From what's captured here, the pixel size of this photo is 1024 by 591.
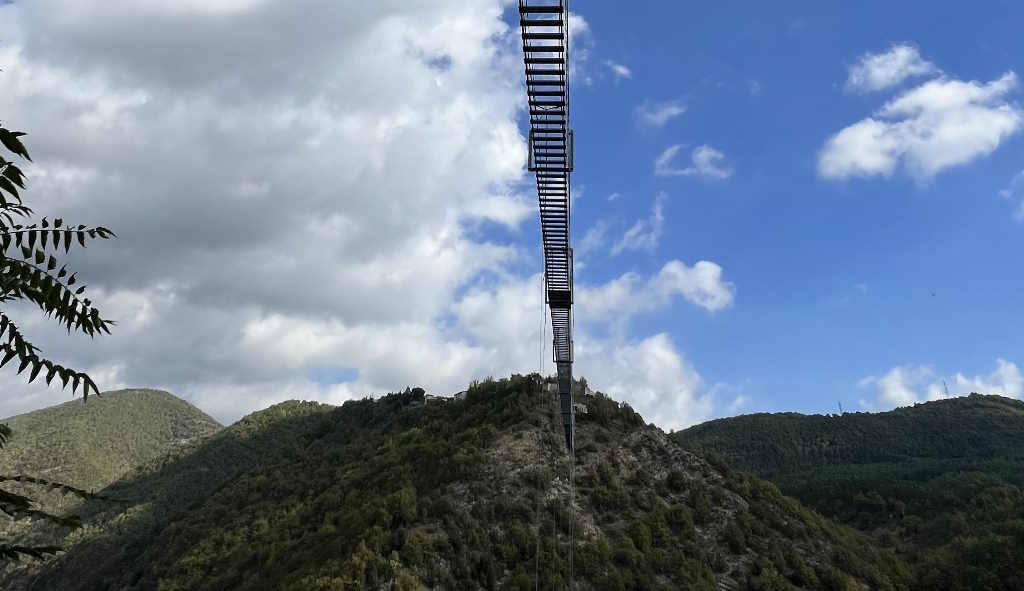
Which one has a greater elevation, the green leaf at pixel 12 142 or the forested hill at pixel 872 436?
the forested hill at pixel 872 436

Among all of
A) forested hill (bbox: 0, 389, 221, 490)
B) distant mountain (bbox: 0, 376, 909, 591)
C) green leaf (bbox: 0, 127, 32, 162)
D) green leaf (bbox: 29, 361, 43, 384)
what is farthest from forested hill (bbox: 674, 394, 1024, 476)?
green leaf (bbox: 0, 127, 32, 162)

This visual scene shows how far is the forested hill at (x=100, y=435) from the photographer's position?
307 ft

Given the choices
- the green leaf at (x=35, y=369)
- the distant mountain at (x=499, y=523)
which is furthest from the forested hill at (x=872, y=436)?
the green leaf at (x=35, y=369)

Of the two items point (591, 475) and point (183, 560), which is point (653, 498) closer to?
point (591, 475)

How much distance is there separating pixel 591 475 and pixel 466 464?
A: 7.27 metres

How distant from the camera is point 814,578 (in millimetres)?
33250

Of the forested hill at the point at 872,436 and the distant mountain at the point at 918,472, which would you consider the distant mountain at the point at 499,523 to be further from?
the forested hill at the point at 872,436

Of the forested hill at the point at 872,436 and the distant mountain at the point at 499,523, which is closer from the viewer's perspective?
the distant mountain at the point at 499,523

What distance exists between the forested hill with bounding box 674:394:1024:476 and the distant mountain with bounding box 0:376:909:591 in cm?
4861

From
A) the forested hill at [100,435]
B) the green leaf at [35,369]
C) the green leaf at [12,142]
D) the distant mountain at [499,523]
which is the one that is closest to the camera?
the green leaf at [12,142]

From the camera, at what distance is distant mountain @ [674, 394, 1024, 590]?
36.3 metres

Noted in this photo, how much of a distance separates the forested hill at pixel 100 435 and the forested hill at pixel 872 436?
258ft

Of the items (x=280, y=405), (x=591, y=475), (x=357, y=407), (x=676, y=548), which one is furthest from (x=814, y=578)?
(x=280, y=405)

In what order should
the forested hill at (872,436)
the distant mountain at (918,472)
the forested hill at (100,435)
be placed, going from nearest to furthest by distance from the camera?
the distant mountain at (918,472), the forested hill at (872,436), the forested hill at (100,435)
